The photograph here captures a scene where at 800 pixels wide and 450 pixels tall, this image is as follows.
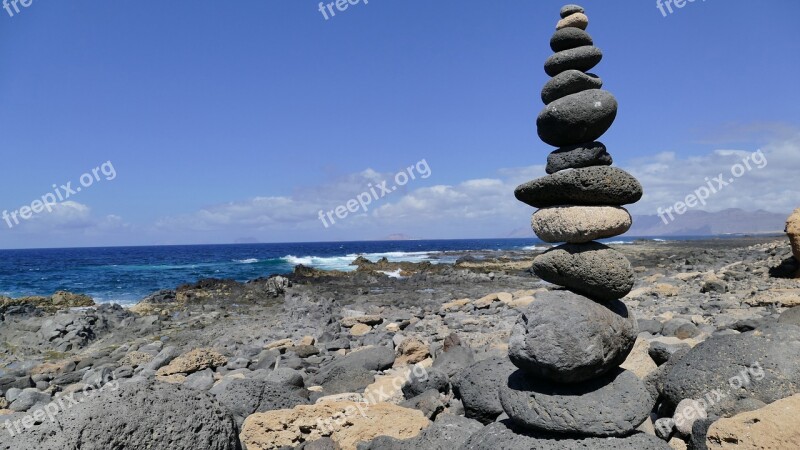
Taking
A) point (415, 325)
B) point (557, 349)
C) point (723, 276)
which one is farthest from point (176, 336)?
point (723, 276)

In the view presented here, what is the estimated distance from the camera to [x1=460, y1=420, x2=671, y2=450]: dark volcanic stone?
488 cm

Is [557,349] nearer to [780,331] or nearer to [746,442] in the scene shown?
[746,442]

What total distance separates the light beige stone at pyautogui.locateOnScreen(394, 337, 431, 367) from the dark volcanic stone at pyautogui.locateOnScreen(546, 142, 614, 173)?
6529 millimetres

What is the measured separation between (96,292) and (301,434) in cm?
3467

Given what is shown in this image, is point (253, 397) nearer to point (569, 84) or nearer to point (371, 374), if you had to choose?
point (371, 374)

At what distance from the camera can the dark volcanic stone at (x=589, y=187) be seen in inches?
212

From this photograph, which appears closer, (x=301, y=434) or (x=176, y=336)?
(x=301, y=434)

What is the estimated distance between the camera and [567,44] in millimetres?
6273

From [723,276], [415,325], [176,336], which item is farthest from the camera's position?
[723,276]

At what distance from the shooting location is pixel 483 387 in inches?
275

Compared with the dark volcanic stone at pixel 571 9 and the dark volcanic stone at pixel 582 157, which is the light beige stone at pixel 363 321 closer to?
the dark volcanic stone at pixel 582 157

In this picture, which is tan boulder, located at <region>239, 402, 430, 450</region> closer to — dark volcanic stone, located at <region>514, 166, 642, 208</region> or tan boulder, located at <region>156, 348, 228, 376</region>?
dark volcanic stone, located at <region>514, 166, 642, 208</region>

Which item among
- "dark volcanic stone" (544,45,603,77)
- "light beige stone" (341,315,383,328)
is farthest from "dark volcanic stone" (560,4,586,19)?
"light beige stone" (341,315,383,328)

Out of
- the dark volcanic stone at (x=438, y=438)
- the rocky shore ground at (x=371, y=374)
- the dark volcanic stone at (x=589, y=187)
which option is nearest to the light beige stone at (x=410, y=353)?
the rocky shore ground at (x=371, y=374)
